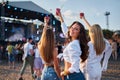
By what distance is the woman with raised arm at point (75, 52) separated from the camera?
4.48 m

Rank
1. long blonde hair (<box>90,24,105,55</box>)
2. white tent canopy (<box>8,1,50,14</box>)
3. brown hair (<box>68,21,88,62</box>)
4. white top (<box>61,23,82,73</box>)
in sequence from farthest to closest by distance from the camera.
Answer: white tent canopy (<box>8,1,50,14</box>)
long blonde hair (<box>90,24,105,55</box>)
brown hair (<box>68,21,88,62</box>)
white top (<box>61,23,82,73</box>)

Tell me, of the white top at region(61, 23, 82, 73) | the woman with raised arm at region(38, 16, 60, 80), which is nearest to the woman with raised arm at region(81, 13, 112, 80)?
the woman with raised arm at region(38, 16, 60, 80)

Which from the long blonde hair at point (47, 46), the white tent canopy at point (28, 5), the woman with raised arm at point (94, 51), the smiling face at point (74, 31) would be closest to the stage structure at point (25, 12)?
the white tent canopy at point (28, 5)

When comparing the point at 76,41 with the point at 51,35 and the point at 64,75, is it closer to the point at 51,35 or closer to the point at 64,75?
the point at 64,75

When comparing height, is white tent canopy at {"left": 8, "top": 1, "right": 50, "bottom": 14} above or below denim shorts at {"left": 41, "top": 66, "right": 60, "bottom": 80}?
above

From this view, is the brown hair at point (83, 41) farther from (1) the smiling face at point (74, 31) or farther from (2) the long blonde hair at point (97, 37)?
(2) the long blonde hair at point (97, 37)

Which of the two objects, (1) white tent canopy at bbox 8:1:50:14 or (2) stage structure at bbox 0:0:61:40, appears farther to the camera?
(1) white tent canopy at bbox 8:1:50:14

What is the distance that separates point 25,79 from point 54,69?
7.88m

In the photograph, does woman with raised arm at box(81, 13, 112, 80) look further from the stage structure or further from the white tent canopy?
the white tent canopy

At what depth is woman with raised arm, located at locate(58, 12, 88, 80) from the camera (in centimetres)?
448

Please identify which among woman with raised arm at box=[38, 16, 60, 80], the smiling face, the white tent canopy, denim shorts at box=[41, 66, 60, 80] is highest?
the white tent canopy

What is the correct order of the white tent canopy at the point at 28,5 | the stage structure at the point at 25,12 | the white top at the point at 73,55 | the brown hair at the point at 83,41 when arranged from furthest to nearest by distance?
the white tent canopy at the point at 28,5
the stage structure at the point at 25,12
the brown hair at the point at 83,41
the white top at the point at 73,55

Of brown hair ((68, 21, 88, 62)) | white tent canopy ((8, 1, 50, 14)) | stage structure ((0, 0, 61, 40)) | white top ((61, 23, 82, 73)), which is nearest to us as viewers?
white top ((61, 23, 82, 73))

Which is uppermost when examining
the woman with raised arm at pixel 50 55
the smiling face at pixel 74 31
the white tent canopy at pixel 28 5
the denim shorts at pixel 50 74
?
the white tent canopy at pixel 28 5
